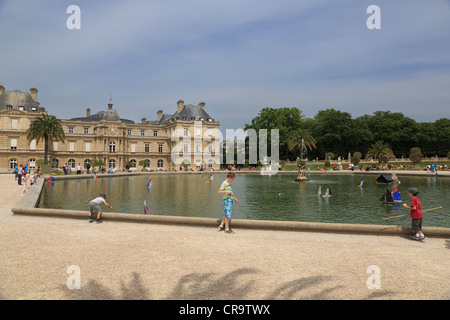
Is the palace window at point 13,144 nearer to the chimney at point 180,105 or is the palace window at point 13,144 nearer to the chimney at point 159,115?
the chimney at point 159,115

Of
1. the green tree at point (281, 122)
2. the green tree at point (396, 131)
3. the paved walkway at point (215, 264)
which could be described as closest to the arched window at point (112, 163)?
the green tree at point (281, 122)

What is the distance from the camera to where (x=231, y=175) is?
30.2 feet

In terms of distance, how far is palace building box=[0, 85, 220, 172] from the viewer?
59562 millimetres

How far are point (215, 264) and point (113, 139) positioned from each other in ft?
219

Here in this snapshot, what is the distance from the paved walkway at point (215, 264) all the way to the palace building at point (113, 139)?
58438mm

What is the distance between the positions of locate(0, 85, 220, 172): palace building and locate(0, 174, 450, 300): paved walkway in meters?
58.4

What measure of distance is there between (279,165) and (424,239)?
55.6m

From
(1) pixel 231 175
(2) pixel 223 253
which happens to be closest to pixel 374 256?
(2) pixel 223 253

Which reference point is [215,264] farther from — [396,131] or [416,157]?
[396,131]

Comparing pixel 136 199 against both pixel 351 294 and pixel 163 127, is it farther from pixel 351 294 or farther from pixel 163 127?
pixel 163 127

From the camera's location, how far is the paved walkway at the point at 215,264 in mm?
4793

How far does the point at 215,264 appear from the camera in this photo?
19.9 feet

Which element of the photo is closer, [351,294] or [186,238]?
[351,294]

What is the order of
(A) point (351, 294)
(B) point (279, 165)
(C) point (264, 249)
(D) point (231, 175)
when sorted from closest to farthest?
(A) point (351, 294) → (C) point (264, 249) → (D) point (231, 175) → (B) point (279, 165)
